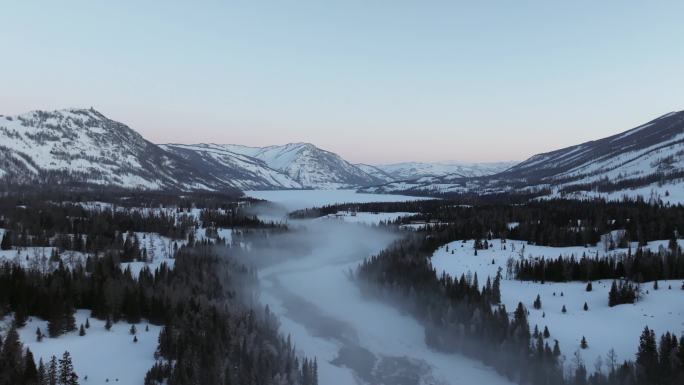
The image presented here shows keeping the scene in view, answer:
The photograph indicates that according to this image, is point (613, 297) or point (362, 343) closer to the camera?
point (613, 297)

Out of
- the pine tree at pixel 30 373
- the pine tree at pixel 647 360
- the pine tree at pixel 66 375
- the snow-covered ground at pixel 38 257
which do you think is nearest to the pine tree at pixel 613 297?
the pine tree at pixel 647 360

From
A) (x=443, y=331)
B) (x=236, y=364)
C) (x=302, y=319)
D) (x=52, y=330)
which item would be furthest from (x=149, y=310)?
(x=443, y=331)

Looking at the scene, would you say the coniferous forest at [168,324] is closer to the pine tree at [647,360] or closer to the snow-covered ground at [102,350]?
the snow-covered ground at [102,350]

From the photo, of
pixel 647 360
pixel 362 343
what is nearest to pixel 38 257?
pixel 362 343

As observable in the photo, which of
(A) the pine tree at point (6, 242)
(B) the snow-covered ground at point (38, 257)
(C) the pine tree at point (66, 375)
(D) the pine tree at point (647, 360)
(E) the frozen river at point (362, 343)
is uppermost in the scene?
(A) the pine tree at point (6, 242)

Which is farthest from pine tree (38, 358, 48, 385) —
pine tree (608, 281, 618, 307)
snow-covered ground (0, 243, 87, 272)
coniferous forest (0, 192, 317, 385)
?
pine tree (608, 281, 618, 307)

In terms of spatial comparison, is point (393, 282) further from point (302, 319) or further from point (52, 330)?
point (52, 330)

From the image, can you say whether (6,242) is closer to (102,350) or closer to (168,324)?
(102,350)

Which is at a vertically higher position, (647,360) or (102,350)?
(102,350)

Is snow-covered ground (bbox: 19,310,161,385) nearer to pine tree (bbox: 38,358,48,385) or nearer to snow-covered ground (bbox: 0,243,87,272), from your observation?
pine tree (bbox: 38,358,48,385)
